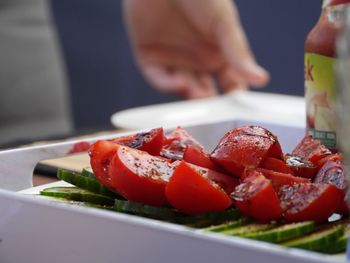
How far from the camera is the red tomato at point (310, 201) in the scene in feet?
2.03

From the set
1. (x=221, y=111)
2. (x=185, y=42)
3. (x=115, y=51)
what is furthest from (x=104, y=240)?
(x=115, y=51)

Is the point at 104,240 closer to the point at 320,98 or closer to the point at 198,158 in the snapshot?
the point at 198,158

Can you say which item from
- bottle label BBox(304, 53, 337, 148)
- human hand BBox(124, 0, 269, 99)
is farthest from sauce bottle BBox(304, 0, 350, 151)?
human hand BBox(124, 0, 269, 99)

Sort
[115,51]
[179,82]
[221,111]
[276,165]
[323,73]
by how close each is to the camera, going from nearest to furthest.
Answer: [276,165] → [323,73] → [221,111] → [179,82] → [115,51]

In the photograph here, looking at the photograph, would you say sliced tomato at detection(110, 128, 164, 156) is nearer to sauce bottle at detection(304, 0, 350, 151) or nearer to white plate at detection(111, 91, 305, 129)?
sauce bottle at detection(304, 0, 350, 151)

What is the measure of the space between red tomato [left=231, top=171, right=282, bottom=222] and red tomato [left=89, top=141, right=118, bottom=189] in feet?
0.41

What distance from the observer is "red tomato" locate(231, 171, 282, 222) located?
607mm

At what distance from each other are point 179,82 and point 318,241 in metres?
1.60

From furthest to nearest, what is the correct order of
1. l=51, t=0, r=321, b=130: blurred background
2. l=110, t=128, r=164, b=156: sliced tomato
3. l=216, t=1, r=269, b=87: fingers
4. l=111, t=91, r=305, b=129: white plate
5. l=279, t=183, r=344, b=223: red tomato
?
l=51, t=0, r=321, b=130: blurred background
l=216, t=1, r=269, b=87: fingers
l=111, t=91, r=305, b=129: white plate
l=110, t=128, r=164, b=156: sliced tomato
l=279, t=183, r=344, b=223: red tomato

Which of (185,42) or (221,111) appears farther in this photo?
(185,42)

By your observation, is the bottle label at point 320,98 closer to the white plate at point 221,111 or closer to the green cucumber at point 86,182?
the green cucumber at point 86,182

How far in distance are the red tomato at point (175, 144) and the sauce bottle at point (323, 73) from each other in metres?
0.17

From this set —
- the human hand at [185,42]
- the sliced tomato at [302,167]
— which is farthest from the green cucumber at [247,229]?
the human hand at [185,42]

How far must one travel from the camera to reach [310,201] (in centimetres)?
62
